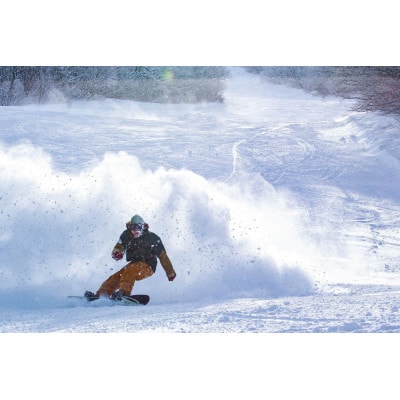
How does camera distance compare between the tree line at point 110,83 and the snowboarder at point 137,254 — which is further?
the tree line at point 110,83

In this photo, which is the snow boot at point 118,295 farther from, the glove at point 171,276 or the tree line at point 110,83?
the tree line at point 110,83

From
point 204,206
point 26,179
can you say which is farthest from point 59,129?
point 204,206

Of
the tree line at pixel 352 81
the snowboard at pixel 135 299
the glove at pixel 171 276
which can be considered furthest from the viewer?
the tree line at pixel 352 81

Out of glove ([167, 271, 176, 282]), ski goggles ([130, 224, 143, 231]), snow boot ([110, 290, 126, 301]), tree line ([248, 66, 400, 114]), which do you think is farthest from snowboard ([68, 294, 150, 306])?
tree line ([248, 66, 400, 114])

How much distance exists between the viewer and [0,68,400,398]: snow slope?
5.61 m

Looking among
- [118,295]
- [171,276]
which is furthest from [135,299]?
[171,276]

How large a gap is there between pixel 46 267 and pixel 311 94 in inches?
104

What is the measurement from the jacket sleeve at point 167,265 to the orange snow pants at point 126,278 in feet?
0.38

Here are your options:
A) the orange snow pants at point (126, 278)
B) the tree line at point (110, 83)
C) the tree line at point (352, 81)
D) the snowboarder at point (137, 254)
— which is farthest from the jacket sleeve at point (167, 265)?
the tree line at point (352, 81)

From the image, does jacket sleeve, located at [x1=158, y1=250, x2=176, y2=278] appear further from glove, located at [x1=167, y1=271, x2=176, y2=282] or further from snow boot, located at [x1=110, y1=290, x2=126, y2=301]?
snow boot, located at [x1=110, y1=290, x2=126, y2=301]

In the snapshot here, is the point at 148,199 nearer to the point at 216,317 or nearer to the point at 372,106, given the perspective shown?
the point at 216,317

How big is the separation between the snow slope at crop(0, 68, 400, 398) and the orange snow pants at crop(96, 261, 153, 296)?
71 millimetres

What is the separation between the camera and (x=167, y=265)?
5.62 meters

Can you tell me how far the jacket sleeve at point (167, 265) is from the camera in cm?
561
